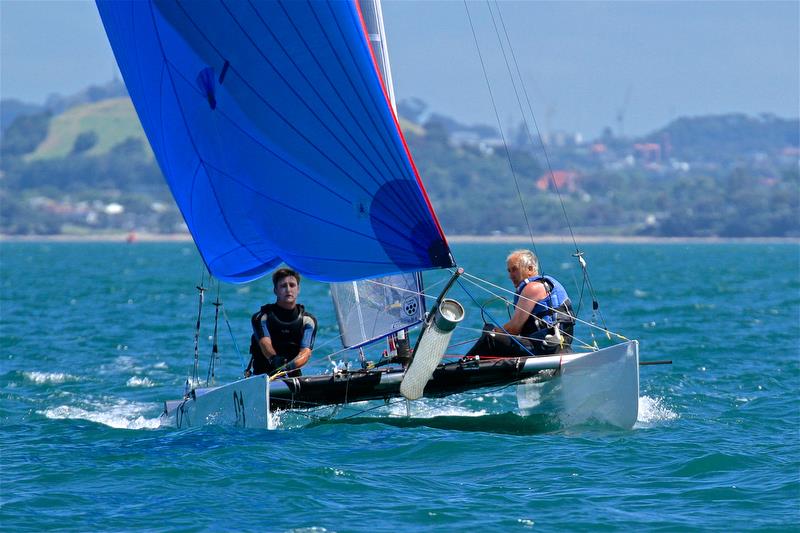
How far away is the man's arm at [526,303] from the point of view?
1002cm

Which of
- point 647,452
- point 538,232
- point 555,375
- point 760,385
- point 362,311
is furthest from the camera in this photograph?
point 538,232

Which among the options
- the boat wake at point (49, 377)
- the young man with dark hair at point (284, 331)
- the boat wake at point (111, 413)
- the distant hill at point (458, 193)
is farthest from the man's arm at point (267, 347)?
the distant hill at point (458, 193)

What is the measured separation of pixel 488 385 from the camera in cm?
980

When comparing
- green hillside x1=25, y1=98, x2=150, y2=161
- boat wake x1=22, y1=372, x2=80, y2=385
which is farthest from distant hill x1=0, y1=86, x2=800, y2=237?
boat wake x1=22, y1=372, x2=80, y2=385

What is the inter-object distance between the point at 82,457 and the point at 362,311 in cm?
252

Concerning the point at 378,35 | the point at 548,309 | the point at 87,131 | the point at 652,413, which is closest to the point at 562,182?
the point at 87,131

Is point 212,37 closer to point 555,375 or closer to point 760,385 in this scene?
point 555,375

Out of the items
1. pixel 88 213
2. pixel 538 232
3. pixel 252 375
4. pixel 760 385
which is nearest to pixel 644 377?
pixel 760 385

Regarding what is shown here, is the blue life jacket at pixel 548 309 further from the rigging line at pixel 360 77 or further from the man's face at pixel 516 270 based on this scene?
the rigging line at pixel 360 77

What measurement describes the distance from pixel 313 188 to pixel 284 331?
3.64ft

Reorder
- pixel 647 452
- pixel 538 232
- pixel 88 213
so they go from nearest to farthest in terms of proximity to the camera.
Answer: pixel 647 452 < pixel 538 232 < pixel 88 213

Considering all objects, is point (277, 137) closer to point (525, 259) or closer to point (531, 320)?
point (525, 259)

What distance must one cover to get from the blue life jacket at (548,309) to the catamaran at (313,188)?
0.41m

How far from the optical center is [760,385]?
12875mm
